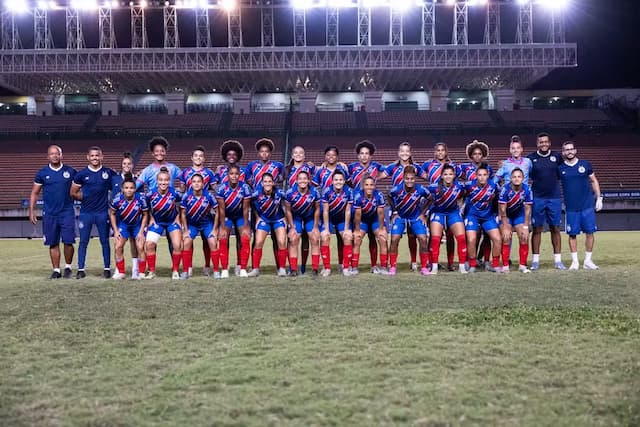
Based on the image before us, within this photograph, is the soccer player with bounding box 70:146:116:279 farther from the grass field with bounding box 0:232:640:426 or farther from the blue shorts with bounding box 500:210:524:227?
the blue shorts with bounding box 500:210:524:227

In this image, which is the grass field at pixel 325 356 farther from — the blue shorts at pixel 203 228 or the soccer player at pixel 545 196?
the soccer player at pixel 545 196

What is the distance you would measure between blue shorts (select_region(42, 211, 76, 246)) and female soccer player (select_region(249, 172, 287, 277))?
278cm

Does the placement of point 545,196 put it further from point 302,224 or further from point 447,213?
point 302,224

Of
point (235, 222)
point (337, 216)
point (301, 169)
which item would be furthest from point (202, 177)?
point (337, 216)

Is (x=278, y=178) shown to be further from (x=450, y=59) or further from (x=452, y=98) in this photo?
(x=452, y=98)

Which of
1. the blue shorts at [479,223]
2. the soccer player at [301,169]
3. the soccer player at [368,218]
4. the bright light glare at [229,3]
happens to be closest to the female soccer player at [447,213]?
the blue shorts at [479,223]

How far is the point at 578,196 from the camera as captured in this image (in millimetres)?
9367

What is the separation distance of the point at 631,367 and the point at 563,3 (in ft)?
113

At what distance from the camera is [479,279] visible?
7.78 meters

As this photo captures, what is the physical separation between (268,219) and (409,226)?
2.07 meters

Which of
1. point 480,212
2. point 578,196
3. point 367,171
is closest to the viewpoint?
point 480,212

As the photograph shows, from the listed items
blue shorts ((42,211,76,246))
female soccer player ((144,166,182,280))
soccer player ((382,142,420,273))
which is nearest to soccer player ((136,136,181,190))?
female soccer player ((144,166,182,280))

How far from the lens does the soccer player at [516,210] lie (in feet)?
28.9

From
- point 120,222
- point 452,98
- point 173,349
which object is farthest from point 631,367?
point 452,98
